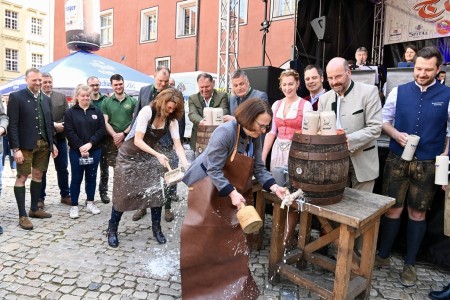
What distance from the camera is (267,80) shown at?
5.03 metres

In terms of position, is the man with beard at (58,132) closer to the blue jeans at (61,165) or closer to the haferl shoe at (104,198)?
the blue jeans at (61,165)

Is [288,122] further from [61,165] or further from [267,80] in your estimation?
[61,165]

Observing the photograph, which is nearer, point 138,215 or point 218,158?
point 218,158

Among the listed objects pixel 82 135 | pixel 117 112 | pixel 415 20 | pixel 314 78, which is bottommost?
pixel 82 135

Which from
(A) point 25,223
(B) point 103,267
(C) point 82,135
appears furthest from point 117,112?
(B) point 103,267

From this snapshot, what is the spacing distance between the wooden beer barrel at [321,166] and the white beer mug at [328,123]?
46 mm

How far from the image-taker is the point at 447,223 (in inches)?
103

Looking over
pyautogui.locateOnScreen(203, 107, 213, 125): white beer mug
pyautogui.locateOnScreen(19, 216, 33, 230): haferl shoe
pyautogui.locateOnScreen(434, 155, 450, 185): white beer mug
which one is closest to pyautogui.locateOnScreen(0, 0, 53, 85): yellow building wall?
pyautogui.locateOnScreen(19, 216, 33, 230): haferl shoe

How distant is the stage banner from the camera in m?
8.10

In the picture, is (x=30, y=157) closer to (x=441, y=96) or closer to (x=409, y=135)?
(x=409, y=135)

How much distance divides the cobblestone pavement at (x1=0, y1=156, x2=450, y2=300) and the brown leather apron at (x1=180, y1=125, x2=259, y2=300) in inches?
12.9

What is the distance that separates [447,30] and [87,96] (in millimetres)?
8208

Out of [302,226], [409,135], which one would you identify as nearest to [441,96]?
[409,135]

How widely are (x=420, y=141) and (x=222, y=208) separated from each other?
176 centimetres
